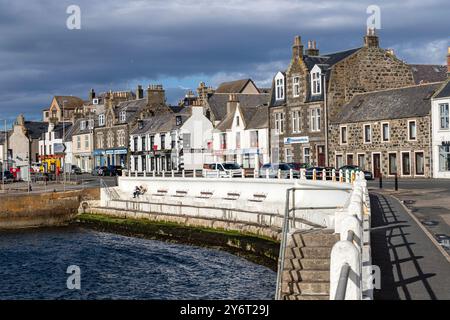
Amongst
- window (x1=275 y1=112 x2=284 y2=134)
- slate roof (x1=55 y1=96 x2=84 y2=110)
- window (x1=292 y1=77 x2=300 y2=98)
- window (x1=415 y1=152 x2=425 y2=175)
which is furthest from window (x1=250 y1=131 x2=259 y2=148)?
slate roof (x1=55 y1=96 x2=84 y2=110)

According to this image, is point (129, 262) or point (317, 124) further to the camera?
point (317, 124)

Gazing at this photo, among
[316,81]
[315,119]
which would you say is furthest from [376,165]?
[316,81]

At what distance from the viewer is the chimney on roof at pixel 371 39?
212ft

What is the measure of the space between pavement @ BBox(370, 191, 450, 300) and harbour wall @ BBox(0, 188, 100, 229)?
34.2 m

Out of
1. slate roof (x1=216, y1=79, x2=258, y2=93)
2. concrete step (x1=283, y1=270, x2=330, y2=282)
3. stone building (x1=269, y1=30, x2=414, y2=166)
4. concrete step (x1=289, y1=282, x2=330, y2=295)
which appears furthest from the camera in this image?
slate roof (x1=216, y1=79, x2=258, y2=93)

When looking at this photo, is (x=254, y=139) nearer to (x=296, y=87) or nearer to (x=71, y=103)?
(x=296, y=87)

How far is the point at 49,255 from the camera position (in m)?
35.3

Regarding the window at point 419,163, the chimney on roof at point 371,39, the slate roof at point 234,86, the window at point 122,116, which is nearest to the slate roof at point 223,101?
the slate roof at point 234,86

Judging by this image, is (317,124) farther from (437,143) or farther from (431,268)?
(431,268)

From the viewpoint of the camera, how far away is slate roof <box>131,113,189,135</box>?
8135cm

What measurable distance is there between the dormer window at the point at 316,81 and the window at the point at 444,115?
1319 cm

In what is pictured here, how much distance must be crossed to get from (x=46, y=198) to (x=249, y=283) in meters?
30.7

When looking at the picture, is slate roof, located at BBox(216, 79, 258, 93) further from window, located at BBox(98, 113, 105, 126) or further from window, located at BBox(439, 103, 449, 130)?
window, located at BBox(439, 103, 449, 130)

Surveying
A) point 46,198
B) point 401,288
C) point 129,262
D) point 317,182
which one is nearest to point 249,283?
point 129,262
